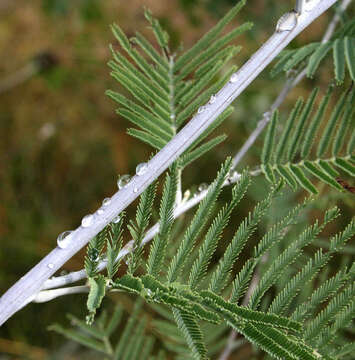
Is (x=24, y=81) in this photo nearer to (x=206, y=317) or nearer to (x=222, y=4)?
(x=222, y=4)

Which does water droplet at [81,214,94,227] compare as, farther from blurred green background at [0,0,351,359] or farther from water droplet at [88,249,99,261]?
blurred green background at [0,0,351,359]

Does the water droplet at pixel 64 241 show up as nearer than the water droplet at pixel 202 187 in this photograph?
Yes

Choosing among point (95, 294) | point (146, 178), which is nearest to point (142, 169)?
point (146, 178)

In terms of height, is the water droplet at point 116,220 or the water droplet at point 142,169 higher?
the water droplet at point 142,169

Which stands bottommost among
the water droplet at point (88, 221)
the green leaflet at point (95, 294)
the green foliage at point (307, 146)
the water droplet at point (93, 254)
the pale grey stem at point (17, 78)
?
the green leaflet at point (95, 294)

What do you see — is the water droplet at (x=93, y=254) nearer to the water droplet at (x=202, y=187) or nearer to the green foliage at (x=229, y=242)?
the green foliage at (x=229, y=242)

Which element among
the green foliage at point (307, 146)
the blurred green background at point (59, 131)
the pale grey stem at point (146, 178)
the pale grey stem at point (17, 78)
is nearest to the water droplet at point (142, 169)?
the pale grey stem at point (146, 178)
